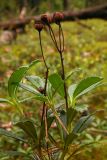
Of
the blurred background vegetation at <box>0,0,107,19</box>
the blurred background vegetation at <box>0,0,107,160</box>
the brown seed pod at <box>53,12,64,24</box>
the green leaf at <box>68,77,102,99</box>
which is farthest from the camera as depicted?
the blurred background vegetation at <box>0,0,107,19</box>

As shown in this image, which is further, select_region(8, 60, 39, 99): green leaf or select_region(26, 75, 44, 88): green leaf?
select_region(26, 75, 44, 88): green leaf

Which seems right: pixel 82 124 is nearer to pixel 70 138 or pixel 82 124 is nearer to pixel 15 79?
pixel 70 138

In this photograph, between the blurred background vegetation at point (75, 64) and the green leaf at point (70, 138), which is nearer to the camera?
the green leaf at point (70, 138)

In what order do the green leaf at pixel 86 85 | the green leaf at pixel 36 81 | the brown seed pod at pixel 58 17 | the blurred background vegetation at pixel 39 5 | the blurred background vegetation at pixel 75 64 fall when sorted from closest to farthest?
the brown seed pod at pixel 58 17
the green leaf at pixel 86 85
the green leaf at pixel 36 81
the blurred background vegetation at pixel 75 64
the blurred background vegetation at pixel 39 5

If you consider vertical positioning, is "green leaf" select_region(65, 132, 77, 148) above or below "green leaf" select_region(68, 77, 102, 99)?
below

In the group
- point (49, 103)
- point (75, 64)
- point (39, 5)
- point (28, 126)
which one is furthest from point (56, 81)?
point (39, 5)

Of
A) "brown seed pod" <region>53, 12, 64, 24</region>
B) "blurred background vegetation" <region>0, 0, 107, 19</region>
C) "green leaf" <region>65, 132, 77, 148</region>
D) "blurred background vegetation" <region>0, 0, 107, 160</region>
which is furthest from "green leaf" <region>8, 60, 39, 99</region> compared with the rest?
"blurred background vegetation" <region>0, 0, 107, 19</region>

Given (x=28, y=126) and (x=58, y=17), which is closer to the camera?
(x=58, y=17)

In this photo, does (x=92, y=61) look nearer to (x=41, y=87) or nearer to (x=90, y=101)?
(x=90, y=101)

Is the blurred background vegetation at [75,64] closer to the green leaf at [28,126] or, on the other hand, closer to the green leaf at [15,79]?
the green leaf at [28,126]

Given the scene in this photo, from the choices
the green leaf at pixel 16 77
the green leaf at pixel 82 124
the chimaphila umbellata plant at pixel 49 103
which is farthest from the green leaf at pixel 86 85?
the green leaf at pixel 16 77

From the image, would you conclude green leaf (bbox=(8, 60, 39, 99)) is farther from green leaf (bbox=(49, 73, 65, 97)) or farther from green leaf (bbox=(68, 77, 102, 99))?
green leaf (bbox=(68, 77, 102, 99))

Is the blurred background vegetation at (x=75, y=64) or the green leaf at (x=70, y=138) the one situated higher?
the blurred background vegetation at (x=75, y=64)
